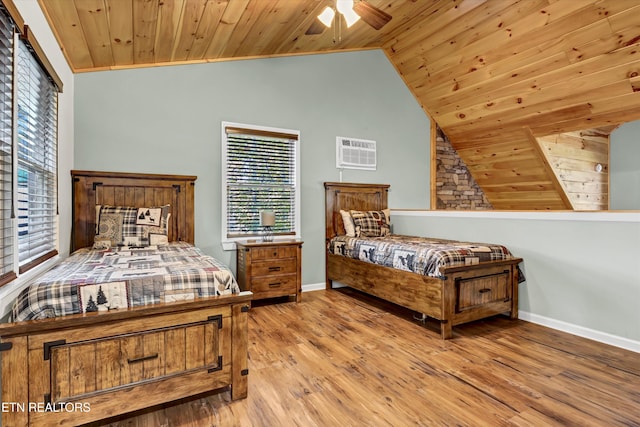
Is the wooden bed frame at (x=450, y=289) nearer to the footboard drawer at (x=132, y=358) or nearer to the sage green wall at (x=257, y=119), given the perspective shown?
the sage green wall at (x=257, y=119)

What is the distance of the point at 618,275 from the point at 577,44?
2.15m

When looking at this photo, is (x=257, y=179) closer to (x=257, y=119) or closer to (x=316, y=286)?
(x=257, y=119)

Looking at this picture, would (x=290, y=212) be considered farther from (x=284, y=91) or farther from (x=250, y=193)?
(x=284, y=91)

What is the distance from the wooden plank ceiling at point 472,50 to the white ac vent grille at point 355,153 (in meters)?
1.17

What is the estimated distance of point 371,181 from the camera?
4996 mm

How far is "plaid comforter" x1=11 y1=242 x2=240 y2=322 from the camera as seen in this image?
1642mm

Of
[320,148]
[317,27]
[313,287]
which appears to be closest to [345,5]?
[317,27]

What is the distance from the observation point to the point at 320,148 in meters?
4.60

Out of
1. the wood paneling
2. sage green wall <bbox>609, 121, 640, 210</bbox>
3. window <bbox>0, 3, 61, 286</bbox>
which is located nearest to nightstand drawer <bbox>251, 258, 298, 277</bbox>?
window <bbox>0, 3, 61, 286</bbox>

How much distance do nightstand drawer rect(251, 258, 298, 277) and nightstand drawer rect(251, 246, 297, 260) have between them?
46 mm

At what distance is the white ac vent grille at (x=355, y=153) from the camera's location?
186 inches

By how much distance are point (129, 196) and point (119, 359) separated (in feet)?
7.11

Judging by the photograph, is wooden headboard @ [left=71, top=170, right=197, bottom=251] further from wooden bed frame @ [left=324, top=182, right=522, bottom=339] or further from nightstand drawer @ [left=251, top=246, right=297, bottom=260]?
wooden bed frame @ [left=324, top=182, right=522, bottom=339]

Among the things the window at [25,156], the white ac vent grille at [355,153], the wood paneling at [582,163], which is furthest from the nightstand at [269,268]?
the wood paneling at [582,163]
